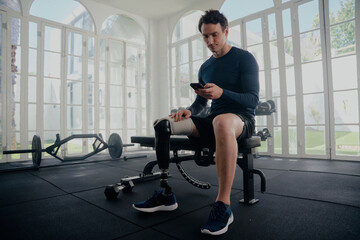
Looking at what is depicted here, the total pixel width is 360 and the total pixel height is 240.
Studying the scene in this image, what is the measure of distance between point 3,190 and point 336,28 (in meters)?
4.56

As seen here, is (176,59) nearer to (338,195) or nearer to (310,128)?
(310,128)

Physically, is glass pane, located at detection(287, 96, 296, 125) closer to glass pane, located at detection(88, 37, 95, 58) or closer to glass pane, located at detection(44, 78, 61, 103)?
glass pane, located at detection(88, 37, 95, 58)

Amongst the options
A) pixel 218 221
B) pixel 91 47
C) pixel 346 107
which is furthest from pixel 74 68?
pixel 346 107

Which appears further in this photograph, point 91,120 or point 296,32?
point 91,120

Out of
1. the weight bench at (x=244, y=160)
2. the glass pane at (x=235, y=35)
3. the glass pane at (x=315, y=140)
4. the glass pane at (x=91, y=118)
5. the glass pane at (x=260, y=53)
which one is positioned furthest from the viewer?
the glass pane at (x=91, y=118)

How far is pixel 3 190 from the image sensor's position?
6.62 feet

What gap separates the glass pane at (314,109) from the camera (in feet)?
12.0

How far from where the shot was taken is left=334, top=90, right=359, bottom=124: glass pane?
3.40 m

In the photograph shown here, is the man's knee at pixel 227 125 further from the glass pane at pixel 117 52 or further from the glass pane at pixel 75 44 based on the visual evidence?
the glass pane at pixel 117 52

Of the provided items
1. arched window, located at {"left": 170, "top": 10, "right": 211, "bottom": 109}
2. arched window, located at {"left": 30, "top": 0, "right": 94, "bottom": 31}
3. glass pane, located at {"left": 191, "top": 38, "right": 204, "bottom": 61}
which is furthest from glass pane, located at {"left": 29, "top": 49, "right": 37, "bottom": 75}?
glass pane, located at {"left": 191, "top": 38, "right": 204, "bottom": 61}

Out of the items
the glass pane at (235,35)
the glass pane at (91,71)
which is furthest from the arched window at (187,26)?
the glass pane at (91,71)

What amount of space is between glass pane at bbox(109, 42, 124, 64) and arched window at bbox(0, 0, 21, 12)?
1.75 meters

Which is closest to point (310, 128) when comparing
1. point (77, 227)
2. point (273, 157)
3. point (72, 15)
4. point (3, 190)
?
point (273, 157)

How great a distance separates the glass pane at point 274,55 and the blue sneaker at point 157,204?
137 inches
